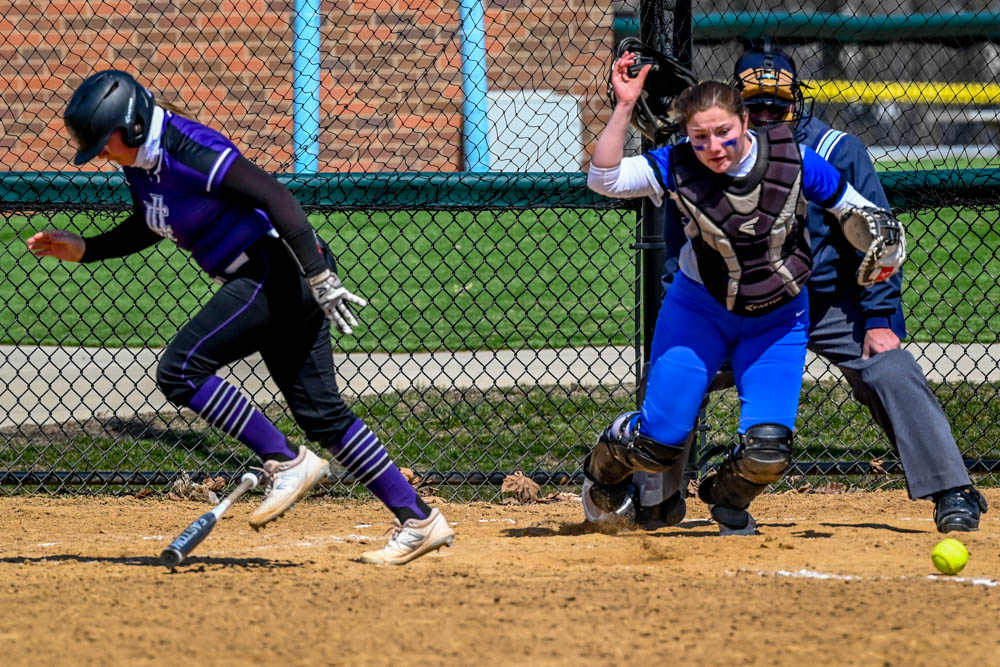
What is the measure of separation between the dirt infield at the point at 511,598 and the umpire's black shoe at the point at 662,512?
65mm

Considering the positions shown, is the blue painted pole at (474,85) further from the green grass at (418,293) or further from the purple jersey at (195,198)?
the purple jersey at (195,198)

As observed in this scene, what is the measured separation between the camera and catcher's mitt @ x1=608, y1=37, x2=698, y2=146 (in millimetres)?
4516

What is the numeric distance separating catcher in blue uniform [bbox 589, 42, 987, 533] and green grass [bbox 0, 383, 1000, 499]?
1472mm

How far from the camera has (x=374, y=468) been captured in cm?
422

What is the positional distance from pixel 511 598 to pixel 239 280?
136 centimetres

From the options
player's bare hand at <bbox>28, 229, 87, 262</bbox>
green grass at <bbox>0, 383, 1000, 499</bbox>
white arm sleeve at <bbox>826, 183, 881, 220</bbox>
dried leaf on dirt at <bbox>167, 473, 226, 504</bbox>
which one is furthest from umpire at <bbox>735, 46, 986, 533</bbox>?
dried leaf on dirt at <bbox>167, 473, 226, 504</bbox>

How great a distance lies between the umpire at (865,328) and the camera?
15.1 ft

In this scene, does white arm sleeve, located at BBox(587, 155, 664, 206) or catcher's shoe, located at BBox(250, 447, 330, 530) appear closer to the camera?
catcher's shoe, located at BBox(250, 447, 330, 530)

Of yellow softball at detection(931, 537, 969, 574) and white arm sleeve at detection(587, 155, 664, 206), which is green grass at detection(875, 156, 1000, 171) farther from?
yellow softball at detection(931, 537, 969, 574)

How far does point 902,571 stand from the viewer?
401 centimetres

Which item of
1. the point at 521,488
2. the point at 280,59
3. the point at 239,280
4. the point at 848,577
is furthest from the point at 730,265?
the point at 280,59

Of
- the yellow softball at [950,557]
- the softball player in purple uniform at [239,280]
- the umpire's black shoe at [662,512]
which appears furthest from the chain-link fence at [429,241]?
the yellow softball at [950,557]

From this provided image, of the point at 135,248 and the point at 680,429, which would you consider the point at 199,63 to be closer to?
the point at 135,248

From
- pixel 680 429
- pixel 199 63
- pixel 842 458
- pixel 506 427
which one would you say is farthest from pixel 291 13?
pixel 680 429
